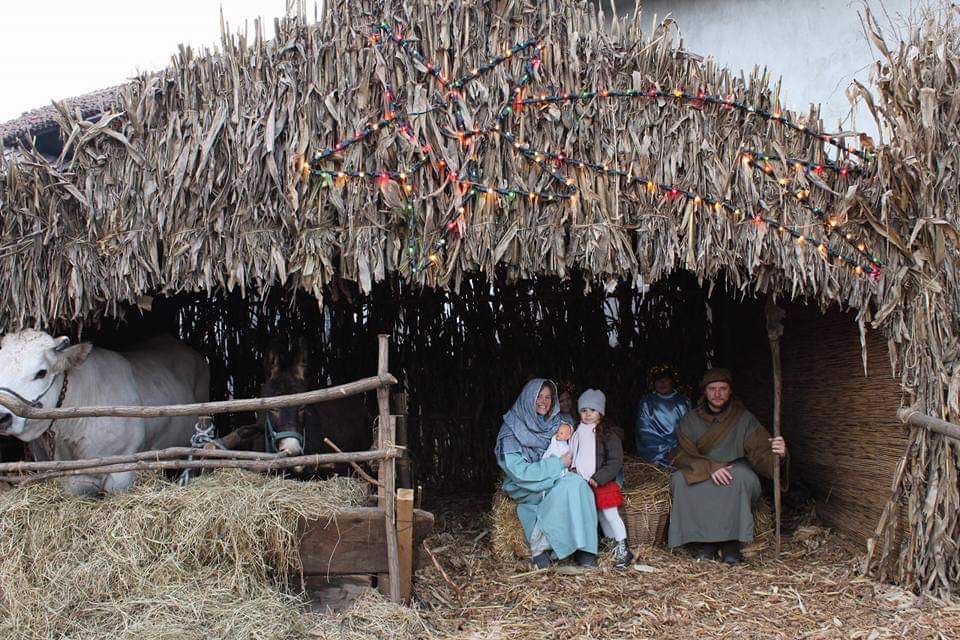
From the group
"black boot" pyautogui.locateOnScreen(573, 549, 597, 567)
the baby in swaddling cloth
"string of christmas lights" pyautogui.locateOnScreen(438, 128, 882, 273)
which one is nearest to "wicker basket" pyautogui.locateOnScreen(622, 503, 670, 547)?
"black boot" pyautogui.locateOnScreen(573, 549, 597, 567)

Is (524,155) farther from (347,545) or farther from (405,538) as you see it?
(347,545)

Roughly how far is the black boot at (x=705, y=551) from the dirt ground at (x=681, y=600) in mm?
110

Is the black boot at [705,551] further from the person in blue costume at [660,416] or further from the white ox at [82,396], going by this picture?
the white ox at [82,396]

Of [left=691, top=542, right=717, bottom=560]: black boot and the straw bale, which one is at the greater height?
the straw bale

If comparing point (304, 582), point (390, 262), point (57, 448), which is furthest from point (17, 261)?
point (304, 582)

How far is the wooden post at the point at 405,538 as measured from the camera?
4598 millimetres

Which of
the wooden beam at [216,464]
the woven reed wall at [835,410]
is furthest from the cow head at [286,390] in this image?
the woven reed wall at [835,410]

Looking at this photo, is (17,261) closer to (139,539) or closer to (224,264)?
(224,264)

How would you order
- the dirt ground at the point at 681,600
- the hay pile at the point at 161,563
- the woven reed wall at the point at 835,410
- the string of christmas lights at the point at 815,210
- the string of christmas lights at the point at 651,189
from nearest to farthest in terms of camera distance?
the hay pile at the point at 161,563 < the dirt ground at the point at 681,600 < the string of christmas lights at the point at 651,189 < the string of christmas lights at the point at 815,210 < the woven reed wall at the point at 835,410

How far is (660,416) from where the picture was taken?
6.95 meters

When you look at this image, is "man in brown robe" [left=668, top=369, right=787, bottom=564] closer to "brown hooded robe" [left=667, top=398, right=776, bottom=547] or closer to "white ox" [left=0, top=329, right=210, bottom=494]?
"brown hooded robe" [left=667, top=398, right=776, bottom=547]

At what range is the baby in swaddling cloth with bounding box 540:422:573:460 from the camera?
618 cm

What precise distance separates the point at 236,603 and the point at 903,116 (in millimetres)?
4648

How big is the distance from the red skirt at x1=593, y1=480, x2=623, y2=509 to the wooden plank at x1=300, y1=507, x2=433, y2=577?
1987 millimetres
